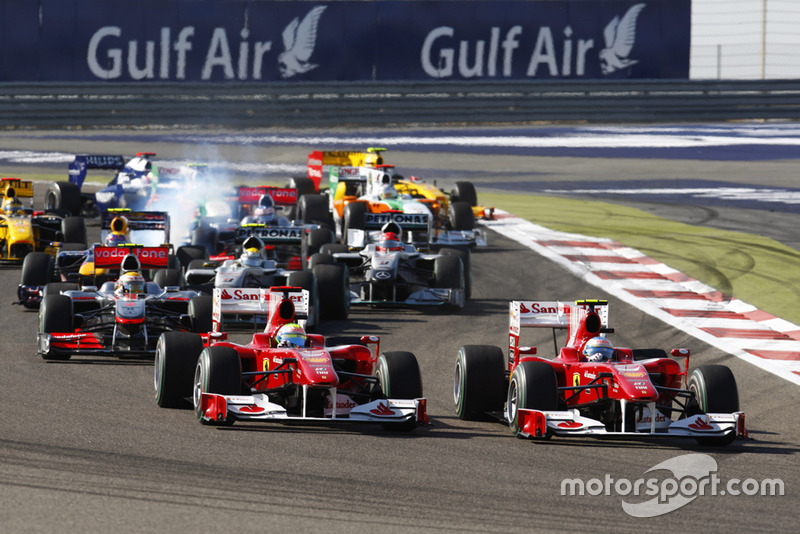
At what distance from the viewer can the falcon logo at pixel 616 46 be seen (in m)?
45.8

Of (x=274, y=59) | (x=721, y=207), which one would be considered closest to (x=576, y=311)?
(x=721, y=207)

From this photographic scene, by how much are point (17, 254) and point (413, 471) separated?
1600cm

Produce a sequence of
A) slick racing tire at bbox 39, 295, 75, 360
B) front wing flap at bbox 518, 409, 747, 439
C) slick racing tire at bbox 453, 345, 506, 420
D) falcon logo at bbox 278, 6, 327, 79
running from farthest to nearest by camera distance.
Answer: falcon logo at bbox 278, 6, 327, 79 < slick racing tire at bbox 39, 295, 75, 360 < slick racing tire at bbox 453, 345, 506, 420 < front wing flap at bbox 518, 409, 747, 439

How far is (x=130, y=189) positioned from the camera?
30.3 meters

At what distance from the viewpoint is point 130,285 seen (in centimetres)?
1700

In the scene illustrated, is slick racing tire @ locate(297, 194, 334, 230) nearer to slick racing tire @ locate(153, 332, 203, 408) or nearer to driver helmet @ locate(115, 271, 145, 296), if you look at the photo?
driver helmet @ locate(115, 271, 145, 296)

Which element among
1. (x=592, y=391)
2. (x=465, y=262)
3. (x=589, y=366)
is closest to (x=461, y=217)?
(x=465, y=262)

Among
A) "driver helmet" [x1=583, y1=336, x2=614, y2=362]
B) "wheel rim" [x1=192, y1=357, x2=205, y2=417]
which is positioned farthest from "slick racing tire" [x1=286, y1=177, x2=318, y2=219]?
"driver helmet" [x1=583, y1=336, x2=614, y2=362]

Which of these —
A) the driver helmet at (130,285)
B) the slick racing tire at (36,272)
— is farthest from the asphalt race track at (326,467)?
the slick racing tire at (36,272)

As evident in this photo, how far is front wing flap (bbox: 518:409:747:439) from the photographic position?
1179 centimetres

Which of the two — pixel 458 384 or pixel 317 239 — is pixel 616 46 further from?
pixel 458 384

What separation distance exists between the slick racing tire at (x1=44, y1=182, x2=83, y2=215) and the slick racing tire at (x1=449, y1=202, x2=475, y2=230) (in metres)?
9.08

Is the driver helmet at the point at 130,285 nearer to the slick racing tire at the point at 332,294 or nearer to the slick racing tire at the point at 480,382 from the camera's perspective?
the slick racing tire at the point at 332,294

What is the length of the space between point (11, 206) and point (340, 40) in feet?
69.5
